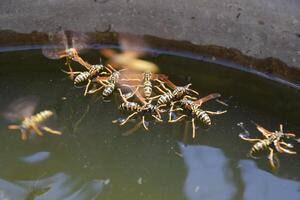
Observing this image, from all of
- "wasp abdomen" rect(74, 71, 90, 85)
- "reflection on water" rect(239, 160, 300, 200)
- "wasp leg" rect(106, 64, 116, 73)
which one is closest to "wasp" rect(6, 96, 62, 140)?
"wasp abdomen" rect(74, 71, 90, 85)

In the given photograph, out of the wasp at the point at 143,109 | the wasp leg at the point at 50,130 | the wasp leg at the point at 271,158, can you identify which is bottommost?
the wasp leg at the point at 271,158

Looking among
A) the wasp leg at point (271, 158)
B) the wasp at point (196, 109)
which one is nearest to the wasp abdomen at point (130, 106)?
the wasp at point (196, 109)

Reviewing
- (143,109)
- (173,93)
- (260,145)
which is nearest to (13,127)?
(143,109)

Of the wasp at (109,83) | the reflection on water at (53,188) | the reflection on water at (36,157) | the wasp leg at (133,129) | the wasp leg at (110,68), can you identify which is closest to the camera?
the reflection on water at (53,188)

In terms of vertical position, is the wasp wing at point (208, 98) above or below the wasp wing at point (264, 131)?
above

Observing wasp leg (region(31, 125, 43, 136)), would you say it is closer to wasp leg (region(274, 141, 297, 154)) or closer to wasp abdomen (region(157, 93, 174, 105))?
wasp abdomen (region(157, 93, 174, 105))

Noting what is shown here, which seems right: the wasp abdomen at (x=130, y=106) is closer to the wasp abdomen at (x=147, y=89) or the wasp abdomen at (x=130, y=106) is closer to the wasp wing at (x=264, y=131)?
the wasp abdomen at (x=147, y=89)
